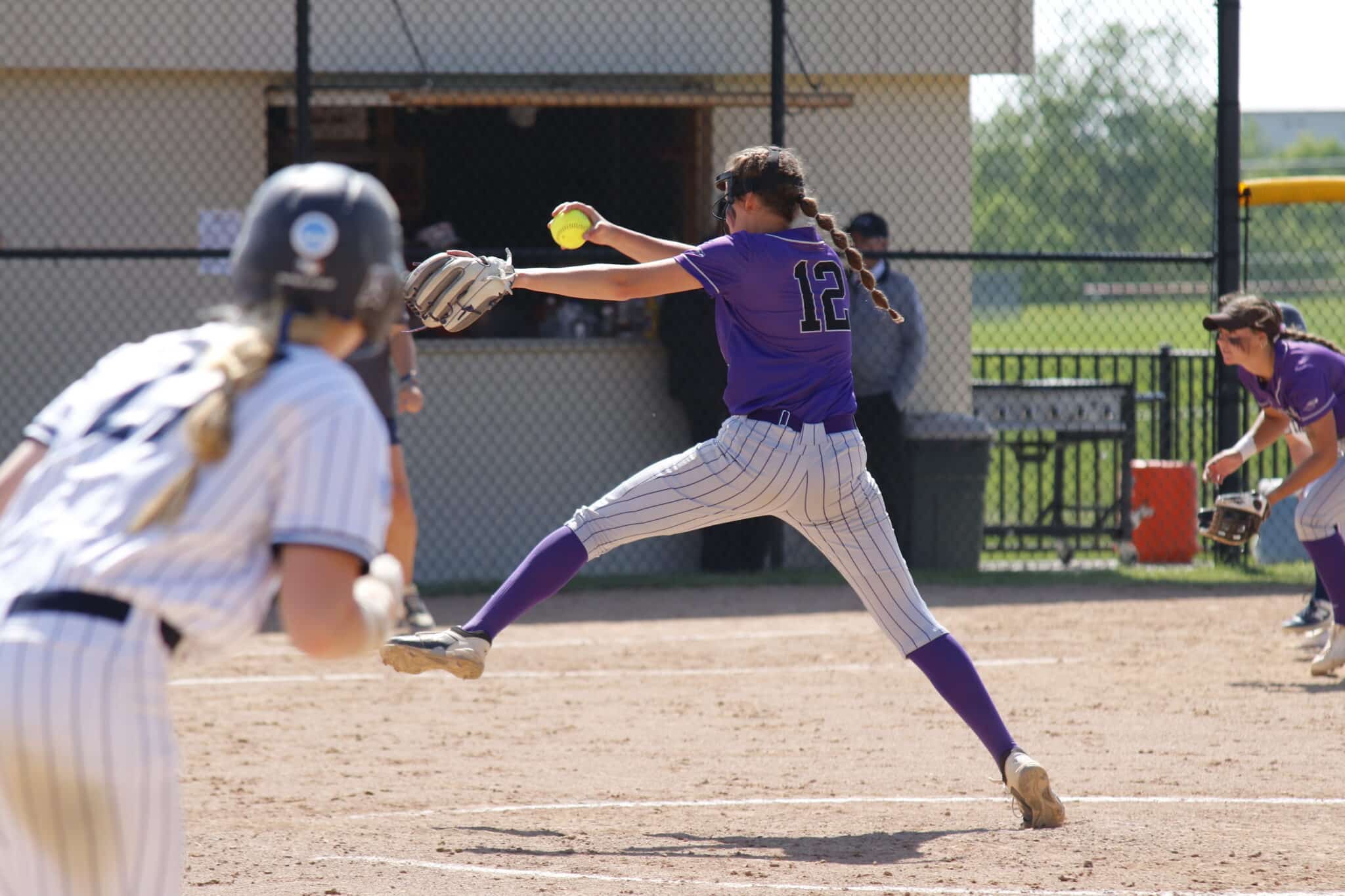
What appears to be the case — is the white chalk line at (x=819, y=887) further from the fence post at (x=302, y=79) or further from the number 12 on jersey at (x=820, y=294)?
the fence post at (x=302, y=79)

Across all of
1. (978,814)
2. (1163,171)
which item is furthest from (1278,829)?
(1163,171)

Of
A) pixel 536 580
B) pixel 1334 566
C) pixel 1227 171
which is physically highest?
pixel 1227 171

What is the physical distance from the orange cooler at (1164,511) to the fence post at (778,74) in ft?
11.7

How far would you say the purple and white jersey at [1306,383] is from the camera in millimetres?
7574

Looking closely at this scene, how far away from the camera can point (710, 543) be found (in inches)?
467

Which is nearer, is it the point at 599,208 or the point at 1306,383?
the point at 1306,383

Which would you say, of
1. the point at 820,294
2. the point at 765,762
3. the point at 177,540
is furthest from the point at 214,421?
the point at 765,762

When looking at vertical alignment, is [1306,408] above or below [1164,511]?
above

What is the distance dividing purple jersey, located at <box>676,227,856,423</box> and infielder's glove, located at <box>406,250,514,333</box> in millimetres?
578

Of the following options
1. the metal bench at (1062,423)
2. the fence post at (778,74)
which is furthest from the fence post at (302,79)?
the metal bench at (1062,423)

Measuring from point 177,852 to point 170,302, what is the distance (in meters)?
9.30

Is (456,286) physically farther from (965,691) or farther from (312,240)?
(312,240)

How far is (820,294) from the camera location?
17.6 ft

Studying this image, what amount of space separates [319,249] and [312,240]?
17 millimetres
